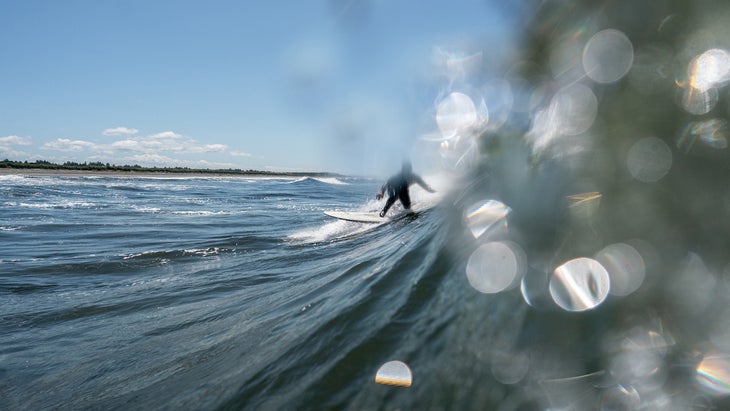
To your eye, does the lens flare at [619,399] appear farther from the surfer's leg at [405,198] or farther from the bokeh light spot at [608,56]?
the surfer's leg at [405,198]

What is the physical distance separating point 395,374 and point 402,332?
36 cm

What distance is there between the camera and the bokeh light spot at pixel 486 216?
2836mm

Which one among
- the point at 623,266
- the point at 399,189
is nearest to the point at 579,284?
the point at 623,266

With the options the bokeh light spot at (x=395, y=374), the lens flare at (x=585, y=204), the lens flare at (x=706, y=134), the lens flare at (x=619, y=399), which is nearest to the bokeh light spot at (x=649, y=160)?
the lens flare at (x=706, y=134)

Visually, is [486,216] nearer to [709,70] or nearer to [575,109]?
[575,109]

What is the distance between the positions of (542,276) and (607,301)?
0.38 meters

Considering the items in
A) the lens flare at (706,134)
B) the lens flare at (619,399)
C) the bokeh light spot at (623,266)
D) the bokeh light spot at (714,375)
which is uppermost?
the lens flare at (706,134)

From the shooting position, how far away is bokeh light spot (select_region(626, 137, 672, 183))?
1.70 m

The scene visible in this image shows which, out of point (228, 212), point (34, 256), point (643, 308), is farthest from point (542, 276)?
point (228, 212)

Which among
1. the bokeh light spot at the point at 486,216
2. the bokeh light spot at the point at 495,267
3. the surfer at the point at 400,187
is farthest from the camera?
the surfer at the point at 400,187

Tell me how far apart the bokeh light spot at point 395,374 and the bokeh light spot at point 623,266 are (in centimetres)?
85

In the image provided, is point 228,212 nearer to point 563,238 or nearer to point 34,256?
point 34,256

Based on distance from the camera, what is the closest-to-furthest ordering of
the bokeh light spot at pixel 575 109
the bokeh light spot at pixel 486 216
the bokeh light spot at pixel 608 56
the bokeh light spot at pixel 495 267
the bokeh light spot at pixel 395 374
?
the bokeh light spot at pixel 395 374
the bokeh light spot at pixel 495 267
the bokeh light spot at pixel 608 56
the bokeh light spot at pixel 575 109
the bokeh light spot at pixel 486 216

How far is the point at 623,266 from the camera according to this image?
159cm
